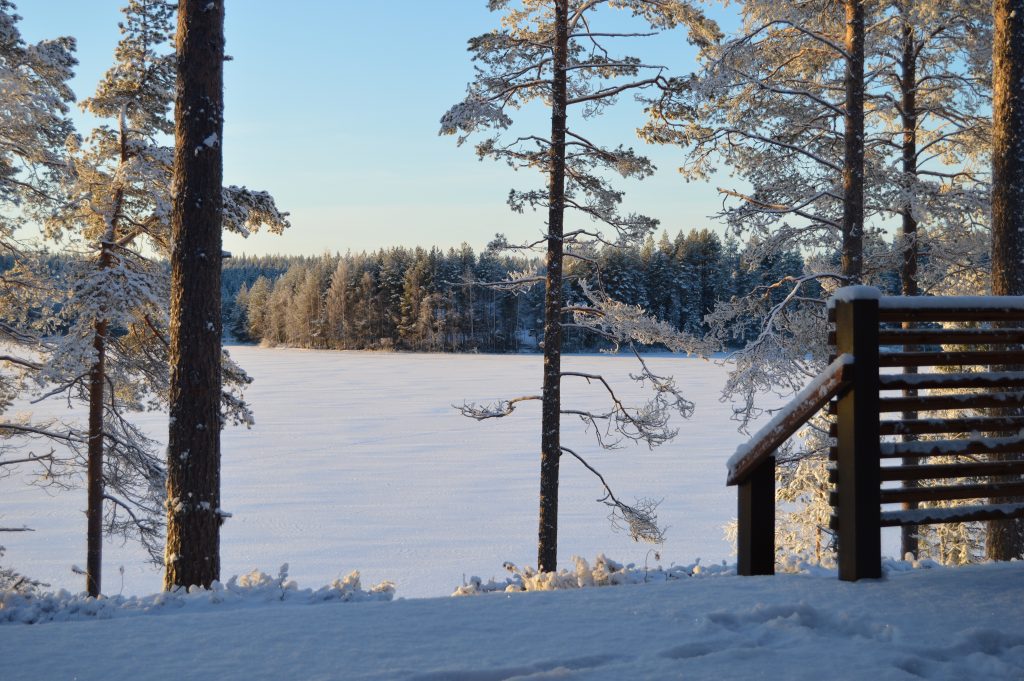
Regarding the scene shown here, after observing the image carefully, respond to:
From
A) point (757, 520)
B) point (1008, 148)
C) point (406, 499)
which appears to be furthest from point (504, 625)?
point (406, 499)

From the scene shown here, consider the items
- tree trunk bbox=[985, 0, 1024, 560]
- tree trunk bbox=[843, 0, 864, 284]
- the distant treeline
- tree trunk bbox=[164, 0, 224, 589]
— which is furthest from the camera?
the distant treeline

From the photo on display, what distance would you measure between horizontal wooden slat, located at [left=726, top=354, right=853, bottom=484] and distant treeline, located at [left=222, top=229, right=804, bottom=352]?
50.2 meters

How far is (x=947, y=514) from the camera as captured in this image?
3842mm

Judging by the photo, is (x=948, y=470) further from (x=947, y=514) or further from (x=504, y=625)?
(x=504, y=625)

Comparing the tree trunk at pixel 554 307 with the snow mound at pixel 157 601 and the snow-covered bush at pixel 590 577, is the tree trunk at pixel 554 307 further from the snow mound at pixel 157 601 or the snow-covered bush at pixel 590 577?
the snow mound at pixel 157 601

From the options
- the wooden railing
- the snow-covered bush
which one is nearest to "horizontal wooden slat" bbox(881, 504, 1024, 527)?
the wooden railing

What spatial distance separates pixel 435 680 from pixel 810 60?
1134 cm

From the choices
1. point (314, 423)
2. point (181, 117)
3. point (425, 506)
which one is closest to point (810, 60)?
point (181, 117)

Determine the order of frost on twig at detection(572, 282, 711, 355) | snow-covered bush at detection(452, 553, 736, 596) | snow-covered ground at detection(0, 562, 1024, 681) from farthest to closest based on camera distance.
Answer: frost on twig at detection(572, 282, 711, 355), snow-covered bush at detection(452, 553, 736, 596), snow-covered ground at detection(0, 562, 1024, 681)

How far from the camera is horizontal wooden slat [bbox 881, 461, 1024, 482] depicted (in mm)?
3695

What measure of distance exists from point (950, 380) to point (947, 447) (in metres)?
0.34

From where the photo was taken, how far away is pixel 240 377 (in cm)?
1128

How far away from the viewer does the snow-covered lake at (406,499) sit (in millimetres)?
14594

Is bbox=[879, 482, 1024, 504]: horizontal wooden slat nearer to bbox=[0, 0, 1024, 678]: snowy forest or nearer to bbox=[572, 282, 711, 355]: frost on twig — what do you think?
bbox=[0, 0, 1024, 678]: snowy forest
